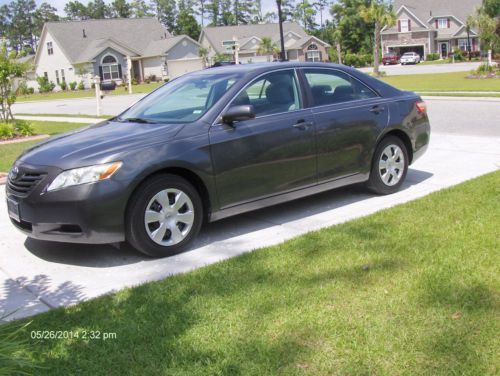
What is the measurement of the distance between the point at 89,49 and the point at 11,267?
6243 centimetres

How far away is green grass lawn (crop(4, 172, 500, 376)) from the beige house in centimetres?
6789

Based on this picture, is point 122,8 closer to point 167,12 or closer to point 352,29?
point 167,12

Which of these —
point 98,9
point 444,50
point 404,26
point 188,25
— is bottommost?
point 444,50

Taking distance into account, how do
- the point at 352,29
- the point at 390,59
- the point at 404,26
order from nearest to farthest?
the point at 390,59 < the point at 404,26 < the point at 352,29

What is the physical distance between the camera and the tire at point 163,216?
199 inches

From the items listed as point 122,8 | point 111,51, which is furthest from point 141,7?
point 111,51

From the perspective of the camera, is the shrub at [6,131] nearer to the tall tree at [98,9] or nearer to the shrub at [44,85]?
the shrub at [44,85]

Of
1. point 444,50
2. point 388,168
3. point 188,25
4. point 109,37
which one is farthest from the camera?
point 188,25

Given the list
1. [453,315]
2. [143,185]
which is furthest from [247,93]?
[453,315]

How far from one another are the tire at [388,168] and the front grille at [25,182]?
371cm

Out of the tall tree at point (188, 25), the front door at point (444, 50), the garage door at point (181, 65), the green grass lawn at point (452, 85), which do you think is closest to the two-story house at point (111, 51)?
the garage door at point (181, 65)

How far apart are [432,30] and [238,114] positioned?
3139 inches

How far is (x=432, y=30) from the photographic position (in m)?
78.6

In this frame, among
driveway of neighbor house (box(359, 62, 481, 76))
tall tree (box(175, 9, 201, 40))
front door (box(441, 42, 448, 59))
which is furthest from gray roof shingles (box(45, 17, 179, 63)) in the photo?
front door (box(441, 42, 448, 59))
